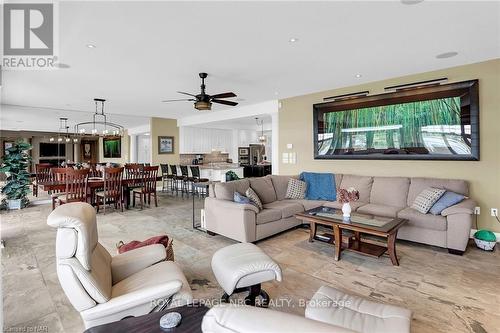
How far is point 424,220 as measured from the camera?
11.5 ft

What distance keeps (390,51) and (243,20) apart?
2.08 m

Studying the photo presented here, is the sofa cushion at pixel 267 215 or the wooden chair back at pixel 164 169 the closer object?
the sofa cushion at pixel 267 215

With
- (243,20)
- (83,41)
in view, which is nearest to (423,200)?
(243,20)

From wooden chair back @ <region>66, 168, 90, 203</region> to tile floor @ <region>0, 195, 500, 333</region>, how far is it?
1014 mm

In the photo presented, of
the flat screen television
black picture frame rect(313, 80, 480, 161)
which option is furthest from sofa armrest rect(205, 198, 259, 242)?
the flat screen television

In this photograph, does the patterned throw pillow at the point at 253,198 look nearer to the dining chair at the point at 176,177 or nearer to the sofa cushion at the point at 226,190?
the sofa cushion at the point at 226,190

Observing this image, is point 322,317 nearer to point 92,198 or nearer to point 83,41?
point 83,41

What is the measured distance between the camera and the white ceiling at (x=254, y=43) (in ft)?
7.87

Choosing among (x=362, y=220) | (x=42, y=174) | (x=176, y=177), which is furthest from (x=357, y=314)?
(x=42, y=174)

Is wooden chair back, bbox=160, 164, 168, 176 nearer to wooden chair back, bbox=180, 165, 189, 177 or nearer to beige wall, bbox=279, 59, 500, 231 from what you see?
wooden chair back, bbox=180, 165, 189, 177

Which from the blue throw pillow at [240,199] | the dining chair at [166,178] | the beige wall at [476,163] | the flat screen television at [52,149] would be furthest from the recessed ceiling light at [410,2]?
the flat screen television at [52,149]

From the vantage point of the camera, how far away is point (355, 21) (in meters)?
2.62

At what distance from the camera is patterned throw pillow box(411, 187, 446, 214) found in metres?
3.59

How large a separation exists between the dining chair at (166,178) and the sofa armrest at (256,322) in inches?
318
